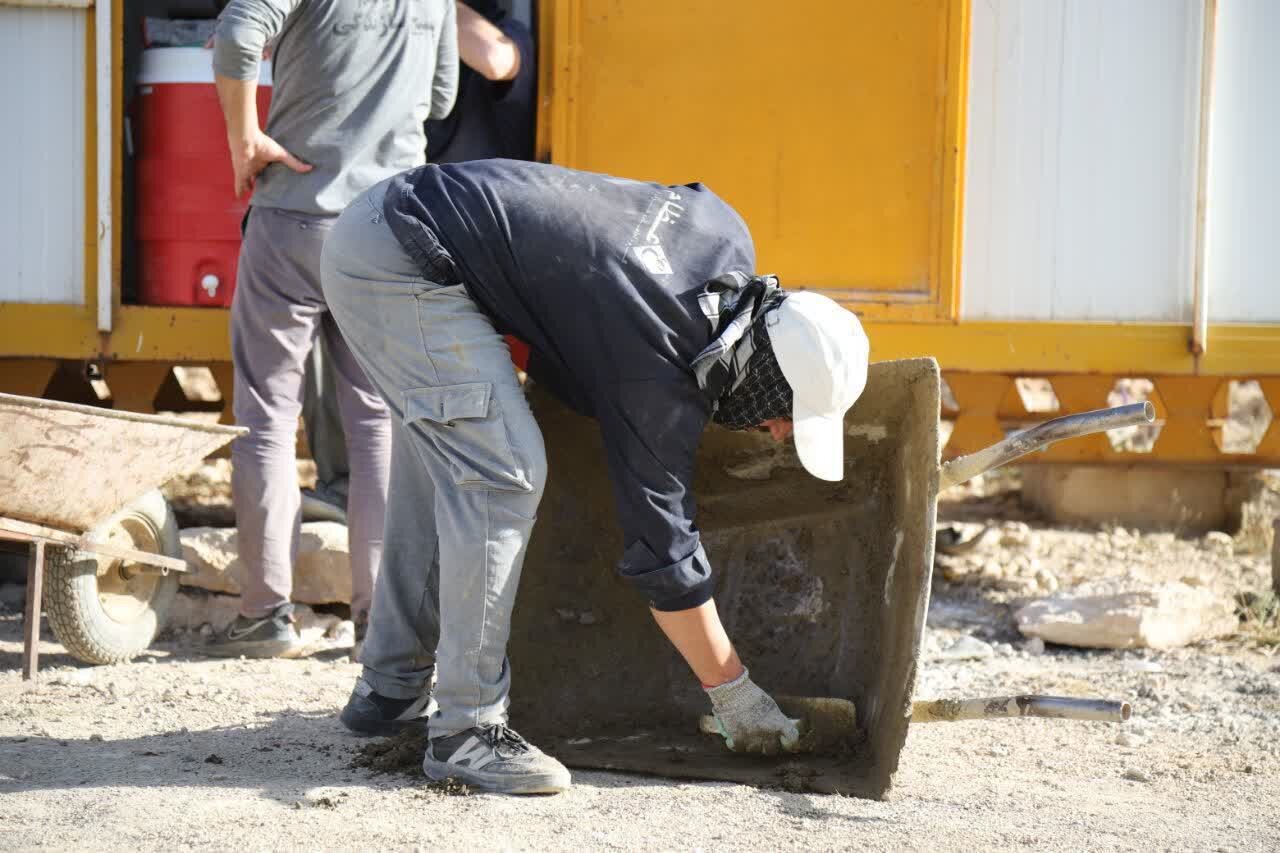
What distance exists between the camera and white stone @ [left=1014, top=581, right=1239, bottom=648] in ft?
15.9

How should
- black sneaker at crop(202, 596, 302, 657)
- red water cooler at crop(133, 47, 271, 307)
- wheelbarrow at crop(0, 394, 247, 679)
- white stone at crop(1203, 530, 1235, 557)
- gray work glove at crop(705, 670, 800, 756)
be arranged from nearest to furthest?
gray work glove at crop(705, 670, 800, 756)
wheelbarrow at crop(0, 394, 247, 679)
black sneaker at crop(202, 596, 302, 657)
red water cooler at crop(133, 47, 271, 307)
white stone at crop(1203, 530, 1235, 557)

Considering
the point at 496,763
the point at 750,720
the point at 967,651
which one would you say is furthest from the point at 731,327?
the point at 967,651

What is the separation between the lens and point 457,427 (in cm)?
305

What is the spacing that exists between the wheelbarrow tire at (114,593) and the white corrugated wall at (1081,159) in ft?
8.83

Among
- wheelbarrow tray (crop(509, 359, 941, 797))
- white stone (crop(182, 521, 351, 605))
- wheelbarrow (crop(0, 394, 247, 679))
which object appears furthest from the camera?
white stone (crop(182, 521, 351, 605))

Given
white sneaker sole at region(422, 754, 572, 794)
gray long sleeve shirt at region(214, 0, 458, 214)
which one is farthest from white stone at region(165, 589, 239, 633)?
white sneaker sole at region(422, 754, 572, 794)

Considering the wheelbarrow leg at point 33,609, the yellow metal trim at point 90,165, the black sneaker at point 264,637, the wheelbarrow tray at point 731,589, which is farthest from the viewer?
the yellow metal trim at point 90,165

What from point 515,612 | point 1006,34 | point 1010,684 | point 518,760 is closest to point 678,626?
point 518,760

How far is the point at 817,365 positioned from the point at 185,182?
2984 mm

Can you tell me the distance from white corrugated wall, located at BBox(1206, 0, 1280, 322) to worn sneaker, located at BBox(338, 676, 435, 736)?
3.16 meters

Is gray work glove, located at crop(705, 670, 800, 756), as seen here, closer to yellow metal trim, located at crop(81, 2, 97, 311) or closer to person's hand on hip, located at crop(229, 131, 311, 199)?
person's hand on hip, located at crop(229, 131, 311, 199)

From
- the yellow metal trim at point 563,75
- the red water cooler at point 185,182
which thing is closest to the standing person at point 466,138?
the yellow metal trim at point 563,75

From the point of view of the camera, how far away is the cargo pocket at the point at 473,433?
3023mm

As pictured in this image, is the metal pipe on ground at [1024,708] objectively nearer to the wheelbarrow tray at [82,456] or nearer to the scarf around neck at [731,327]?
the scarf around neck at [731,327]
